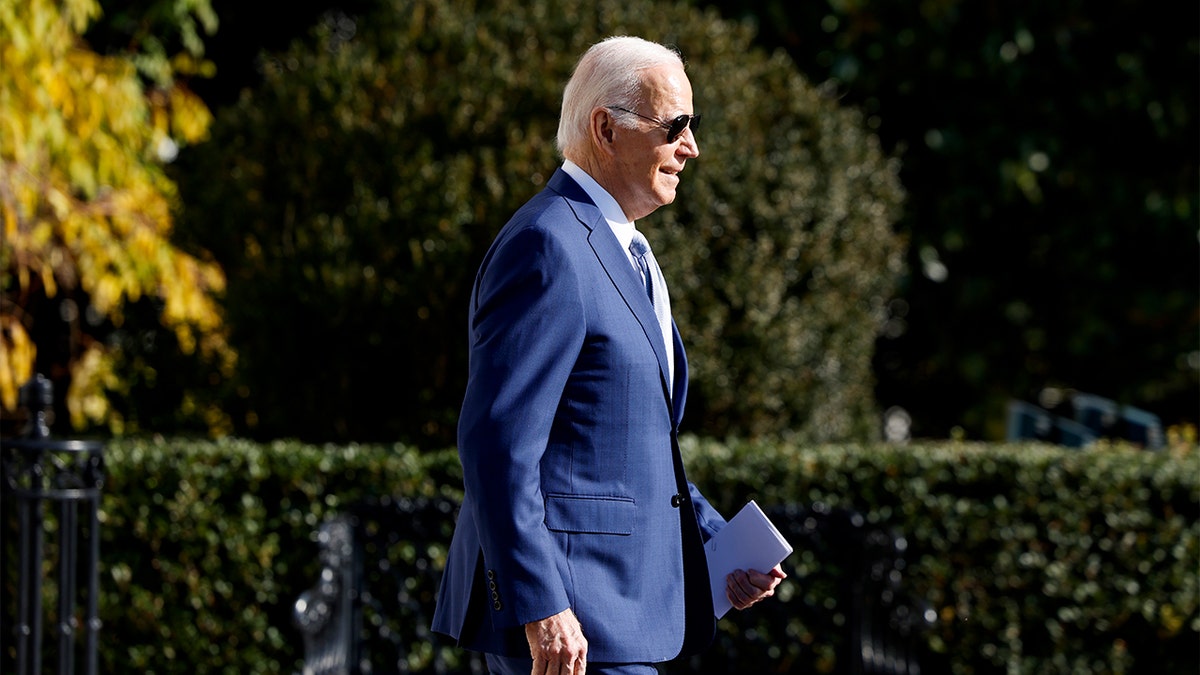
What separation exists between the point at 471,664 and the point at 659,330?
3560mm

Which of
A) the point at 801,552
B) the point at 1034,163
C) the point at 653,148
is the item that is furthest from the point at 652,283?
the point at 1034,163

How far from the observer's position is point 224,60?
1134 cm

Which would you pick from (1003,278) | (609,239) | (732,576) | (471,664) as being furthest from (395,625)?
(1003,278)

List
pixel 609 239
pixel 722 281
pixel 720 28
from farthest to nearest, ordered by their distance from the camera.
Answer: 1. pixel 720 28
2. pixel 722 281
3. pixel 609 239

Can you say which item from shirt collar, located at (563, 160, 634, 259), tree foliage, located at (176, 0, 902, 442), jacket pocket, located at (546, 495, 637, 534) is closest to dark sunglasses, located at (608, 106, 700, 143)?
shirt collar, located at (563, 160, 634, 259)

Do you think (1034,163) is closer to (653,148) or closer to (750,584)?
(750,584)

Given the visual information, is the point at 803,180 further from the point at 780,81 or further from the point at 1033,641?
the point at 1033,641

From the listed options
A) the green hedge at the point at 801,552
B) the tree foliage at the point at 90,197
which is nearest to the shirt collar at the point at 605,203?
the green hedge at the point at 801,552

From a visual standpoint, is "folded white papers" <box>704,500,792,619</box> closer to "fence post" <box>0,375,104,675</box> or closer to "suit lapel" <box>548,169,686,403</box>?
"suit lapel" <box>548,169,686,403</box>

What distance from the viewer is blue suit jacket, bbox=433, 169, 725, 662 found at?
2.46 metres

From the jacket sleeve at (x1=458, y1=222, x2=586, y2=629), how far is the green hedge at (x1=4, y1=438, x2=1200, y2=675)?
3.43 m

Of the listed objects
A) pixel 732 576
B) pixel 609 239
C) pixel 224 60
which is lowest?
pixel 732 576

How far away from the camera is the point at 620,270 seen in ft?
8.87

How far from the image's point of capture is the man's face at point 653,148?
2.73 m
